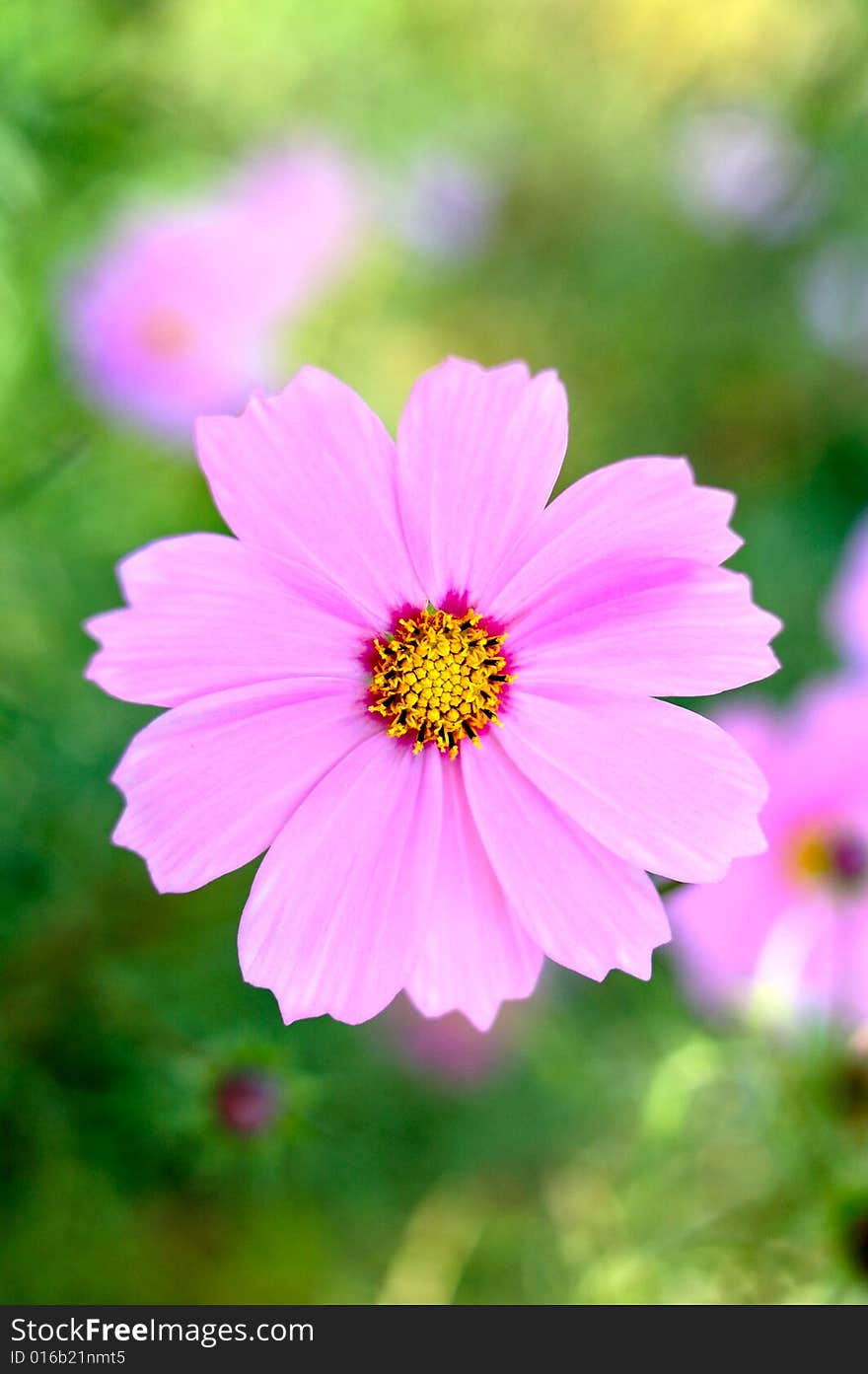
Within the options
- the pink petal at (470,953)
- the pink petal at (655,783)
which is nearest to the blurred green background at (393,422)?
the pink petal at (470,953)

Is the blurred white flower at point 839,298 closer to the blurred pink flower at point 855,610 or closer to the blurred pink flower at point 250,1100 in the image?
the blurred pink flower at point 855,610

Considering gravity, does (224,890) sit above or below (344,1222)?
above

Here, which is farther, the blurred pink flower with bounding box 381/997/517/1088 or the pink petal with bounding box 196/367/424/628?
the blurred pink flower with bounding box 381/997/517/1088

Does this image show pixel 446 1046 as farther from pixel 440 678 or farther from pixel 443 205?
pixel 443 205

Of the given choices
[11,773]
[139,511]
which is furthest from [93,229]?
[11,773]

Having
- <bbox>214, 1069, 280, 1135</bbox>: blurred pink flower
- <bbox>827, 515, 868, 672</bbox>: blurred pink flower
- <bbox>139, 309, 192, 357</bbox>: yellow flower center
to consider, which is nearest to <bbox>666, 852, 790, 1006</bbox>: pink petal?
<bbox>827, 515, 868, 672</bbox>: blurred pink flower

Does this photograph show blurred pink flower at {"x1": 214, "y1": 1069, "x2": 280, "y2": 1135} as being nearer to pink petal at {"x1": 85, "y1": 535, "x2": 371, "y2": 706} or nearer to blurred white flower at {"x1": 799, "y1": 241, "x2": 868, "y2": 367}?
pink petal at {"x1": 85, "y1": 535, "x2": 371, "y2": 706}

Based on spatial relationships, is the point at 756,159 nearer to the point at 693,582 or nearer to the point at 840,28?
the point at 840,28
